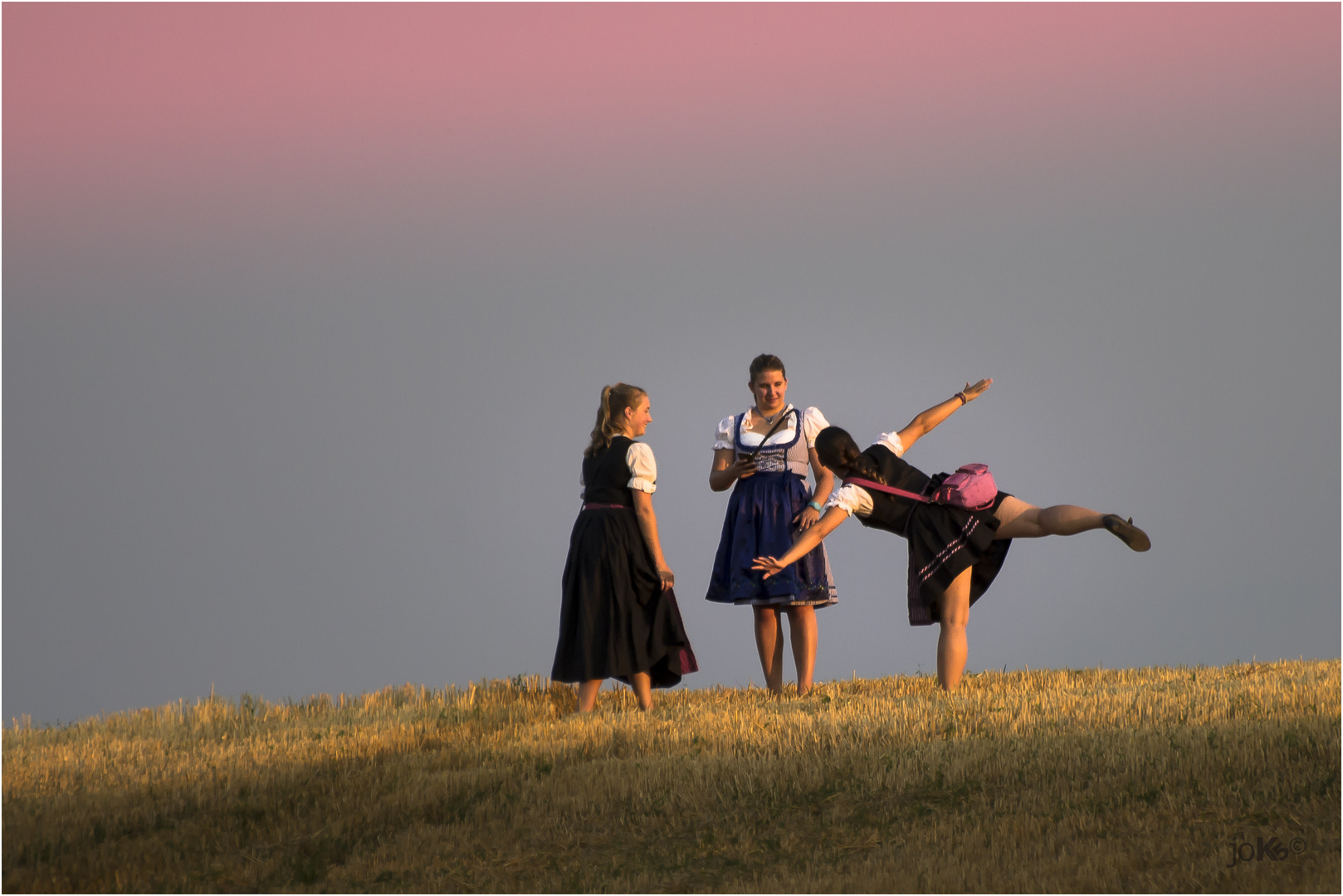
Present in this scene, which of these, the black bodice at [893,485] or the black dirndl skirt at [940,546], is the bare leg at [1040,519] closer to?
the black dirndl skirt at [940,546]

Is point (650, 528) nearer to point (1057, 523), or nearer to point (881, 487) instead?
point (881, 487)

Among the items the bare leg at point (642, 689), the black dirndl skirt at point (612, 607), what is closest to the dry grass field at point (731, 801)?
the bare leg at point (642, 689)

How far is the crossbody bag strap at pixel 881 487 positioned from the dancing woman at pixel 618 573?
1.44m

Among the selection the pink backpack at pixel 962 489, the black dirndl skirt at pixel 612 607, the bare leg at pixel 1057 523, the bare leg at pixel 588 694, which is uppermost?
the pink backpack at pixel 962 489

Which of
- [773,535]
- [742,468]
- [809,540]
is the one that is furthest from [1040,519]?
[742,468]

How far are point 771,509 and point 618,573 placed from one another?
137cm

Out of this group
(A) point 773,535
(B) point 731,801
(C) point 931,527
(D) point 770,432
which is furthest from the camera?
(D) point 770,432

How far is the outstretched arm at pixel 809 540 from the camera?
→ 884cm

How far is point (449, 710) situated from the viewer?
9.86 m

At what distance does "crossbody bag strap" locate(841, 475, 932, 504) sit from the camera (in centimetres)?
923

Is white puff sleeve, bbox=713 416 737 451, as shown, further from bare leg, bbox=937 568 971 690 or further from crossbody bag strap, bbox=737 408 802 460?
bare leg, bbox=937 568 971 690

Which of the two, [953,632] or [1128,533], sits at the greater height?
[1128,533]

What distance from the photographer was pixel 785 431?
9.68 metres

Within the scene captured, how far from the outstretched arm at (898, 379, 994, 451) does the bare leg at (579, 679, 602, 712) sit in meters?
2.88
